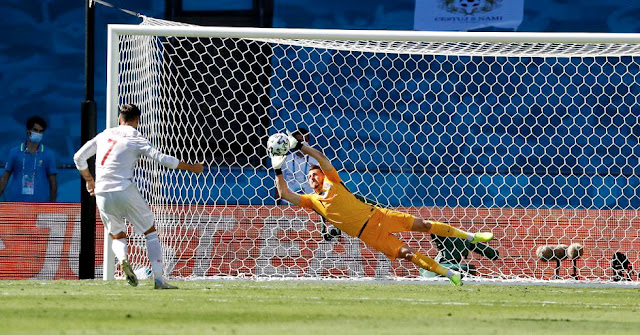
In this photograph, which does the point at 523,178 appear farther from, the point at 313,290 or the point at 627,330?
the point at 627,330

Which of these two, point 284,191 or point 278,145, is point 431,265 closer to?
point 284,191

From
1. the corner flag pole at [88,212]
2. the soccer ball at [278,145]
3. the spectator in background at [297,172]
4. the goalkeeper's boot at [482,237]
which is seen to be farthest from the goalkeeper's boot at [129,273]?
the spectator in background at [297,172]

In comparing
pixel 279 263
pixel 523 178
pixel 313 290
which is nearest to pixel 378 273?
pixel 279 263

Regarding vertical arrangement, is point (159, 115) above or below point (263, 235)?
above

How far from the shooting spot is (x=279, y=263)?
11906mm

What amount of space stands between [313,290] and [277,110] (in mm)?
5399

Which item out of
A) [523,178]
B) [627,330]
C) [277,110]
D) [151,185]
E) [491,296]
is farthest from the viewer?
[523,178]

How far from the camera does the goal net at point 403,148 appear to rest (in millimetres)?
11914

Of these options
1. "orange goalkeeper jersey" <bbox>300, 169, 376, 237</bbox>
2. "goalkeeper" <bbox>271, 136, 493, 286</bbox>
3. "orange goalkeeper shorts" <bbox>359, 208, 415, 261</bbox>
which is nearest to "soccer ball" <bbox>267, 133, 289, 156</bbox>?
"goalkeeper" <bbox>271, 136, 493, 286</bbox>

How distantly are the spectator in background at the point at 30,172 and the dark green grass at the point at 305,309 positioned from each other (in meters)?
4.00

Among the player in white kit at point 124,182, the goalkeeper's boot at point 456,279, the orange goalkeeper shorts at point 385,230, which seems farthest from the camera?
the orange goalkeeper shorts at point 385,230

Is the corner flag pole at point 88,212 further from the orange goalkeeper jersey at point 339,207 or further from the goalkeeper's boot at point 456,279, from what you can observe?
the goalkeeper's boot at point 456,279

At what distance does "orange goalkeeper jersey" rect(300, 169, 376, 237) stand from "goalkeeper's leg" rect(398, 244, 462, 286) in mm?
503

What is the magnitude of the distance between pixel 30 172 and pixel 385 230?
4964 mm
